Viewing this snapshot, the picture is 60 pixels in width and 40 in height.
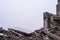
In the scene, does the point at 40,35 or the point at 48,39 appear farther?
the point at 40,35

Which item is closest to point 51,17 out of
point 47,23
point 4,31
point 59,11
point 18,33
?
point 47,23

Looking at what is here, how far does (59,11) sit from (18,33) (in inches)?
105

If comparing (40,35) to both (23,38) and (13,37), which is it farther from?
(13,37)

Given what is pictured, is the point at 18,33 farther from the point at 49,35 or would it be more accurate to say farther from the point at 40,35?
the point at 49,35

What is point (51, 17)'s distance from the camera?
2.48 meters

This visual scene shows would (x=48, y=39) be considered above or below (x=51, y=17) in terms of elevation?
below

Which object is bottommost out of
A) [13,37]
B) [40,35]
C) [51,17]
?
[13,37]

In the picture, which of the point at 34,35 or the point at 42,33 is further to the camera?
the point at 34,35

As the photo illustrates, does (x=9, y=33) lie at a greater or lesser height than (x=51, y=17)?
lesser

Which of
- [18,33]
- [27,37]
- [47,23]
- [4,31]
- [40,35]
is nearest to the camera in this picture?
[40,35]

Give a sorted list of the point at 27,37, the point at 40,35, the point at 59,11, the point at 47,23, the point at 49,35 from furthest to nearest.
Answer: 1. the point at 59,11
2. the point at 47,23
3. the point at 27,37
4. the point at 40,35
5. the point at 49,35

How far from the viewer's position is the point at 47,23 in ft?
8.72

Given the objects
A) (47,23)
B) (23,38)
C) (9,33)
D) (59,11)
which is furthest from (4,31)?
(59,11)

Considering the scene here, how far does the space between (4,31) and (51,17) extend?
3.13ft
